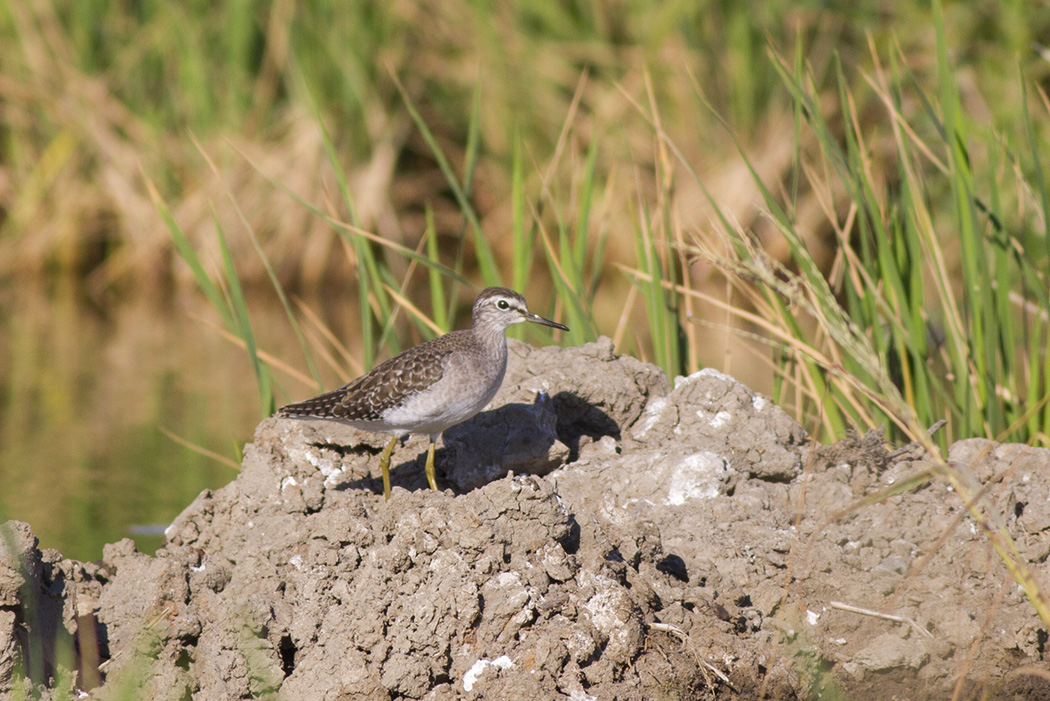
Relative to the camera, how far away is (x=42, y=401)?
9148 millimetres

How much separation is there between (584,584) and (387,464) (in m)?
1.34

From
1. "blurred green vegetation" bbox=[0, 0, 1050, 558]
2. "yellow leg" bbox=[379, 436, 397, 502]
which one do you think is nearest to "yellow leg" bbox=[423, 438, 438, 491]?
"yellow leg" bbox=[379, 436, 397, 502]

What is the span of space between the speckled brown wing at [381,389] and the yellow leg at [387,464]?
0.18 meters

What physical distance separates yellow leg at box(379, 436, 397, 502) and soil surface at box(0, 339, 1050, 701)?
0.26 feet

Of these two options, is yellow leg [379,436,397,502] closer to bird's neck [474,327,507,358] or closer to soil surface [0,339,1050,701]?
soil surface [0,339,1050,701]

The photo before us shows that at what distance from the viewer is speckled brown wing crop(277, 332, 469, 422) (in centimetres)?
505

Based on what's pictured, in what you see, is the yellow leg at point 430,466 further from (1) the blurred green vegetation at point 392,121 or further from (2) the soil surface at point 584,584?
(1) the blurred green vegetation at point 392,121

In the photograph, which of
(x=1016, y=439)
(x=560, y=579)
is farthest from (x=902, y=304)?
(x=560, y=579)

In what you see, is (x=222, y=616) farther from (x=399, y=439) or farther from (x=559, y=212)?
(x=559, y=212)

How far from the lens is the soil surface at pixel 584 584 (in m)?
3.91

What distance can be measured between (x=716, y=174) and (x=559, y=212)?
744 centimetres

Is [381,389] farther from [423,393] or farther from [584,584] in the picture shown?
[584,584]

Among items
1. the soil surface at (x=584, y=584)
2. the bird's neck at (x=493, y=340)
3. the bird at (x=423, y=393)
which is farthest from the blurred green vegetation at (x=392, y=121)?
the soil surface at (x=584, y=584)

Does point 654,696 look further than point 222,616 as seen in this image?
No
